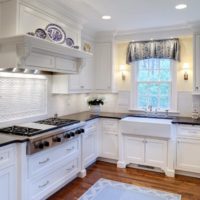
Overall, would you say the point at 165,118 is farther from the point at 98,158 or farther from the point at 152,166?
the point at 98,158

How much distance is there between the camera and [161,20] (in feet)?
12.0

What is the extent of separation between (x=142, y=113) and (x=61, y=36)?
2.30 metres

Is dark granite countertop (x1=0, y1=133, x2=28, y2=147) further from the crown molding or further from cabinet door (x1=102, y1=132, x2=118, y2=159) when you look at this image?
cabinet door (x1=102, y1=132, x2=118, y2=159)

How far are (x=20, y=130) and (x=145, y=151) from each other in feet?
7.20

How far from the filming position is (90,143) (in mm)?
3889

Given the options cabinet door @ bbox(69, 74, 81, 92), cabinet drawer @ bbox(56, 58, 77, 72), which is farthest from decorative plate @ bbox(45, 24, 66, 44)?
cabinet door @ bbox(69, 74, 81, 92)

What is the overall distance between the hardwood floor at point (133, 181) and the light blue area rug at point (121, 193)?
0.11 metres

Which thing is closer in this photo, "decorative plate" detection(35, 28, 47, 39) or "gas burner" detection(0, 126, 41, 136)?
"gas burner" detection(0, 126, 41, 136)

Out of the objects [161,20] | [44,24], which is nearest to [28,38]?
[44,24]

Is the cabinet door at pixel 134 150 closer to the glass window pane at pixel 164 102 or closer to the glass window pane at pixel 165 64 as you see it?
the glass window pane at pixel 164 102

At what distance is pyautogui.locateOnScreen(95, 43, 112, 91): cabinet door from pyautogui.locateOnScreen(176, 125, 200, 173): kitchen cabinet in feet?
5.71

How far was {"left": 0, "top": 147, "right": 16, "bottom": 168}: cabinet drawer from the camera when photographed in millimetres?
2117

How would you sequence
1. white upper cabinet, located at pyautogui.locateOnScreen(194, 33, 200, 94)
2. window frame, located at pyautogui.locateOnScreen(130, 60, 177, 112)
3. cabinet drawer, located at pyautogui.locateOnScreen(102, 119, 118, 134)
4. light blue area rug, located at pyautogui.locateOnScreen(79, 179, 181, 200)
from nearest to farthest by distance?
light blue area rug, located at pyautogui.locateOnScreen(79, 179, 181, 200), white upper cabinet, located at pyautogui.locateOnScreen(194, 33, 200, 94), cabinet drawer, located at pyautogui.locateOnScreen(102, 119, 118, 134), window frame, located at pyautogui.locateOnScreen(130, 60, 177, 112)

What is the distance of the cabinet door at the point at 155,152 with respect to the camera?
3.66 metres
